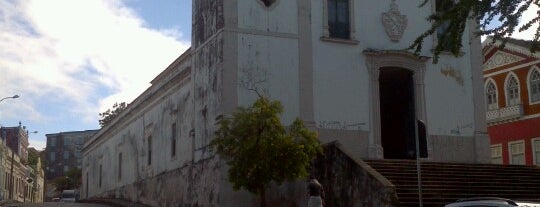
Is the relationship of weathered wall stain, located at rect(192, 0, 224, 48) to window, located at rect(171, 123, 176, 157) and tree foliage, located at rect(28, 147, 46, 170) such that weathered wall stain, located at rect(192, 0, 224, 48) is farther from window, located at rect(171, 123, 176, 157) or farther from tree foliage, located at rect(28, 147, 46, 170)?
tree foliage, located at rect(28, 147, 46, 170)

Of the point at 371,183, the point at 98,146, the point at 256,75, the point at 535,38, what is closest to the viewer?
the point at 535,38

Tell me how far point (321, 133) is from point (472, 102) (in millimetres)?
6333

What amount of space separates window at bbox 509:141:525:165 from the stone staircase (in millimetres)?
13285

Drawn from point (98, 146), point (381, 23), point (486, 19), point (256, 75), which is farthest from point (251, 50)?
point (98, 146)

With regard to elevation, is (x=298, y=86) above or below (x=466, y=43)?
below

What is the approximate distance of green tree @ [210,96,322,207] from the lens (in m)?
18.2

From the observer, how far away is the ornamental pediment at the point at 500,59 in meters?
36.4

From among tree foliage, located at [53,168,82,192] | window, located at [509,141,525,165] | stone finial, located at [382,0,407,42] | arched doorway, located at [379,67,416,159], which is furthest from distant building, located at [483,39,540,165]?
tree foliage, located at [53,168,82,192]

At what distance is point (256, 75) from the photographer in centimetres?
2272

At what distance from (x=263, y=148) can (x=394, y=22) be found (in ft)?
30.9

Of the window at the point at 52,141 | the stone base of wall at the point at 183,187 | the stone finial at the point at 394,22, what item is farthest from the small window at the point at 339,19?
the window at the point at 52,141

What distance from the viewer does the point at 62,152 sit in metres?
113

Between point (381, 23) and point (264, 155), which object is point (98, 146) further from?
point (264, 155)

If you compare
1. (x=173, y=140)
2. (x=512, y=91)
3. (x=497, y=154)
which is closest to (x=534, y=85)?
(x=512, y=91)
